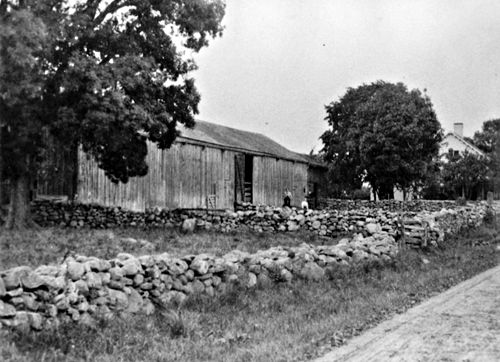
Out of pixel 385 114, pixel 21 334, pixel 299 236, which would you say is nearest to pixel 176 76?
pixel 299 236

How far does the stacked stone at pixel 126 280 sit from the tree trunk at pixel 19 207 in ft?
38.2

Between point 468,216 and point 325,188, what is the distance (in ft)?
87.4

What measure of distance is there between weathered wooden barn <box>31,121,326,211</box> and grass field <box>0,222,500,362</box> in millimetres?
7635

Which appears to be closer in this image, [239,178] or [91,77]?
[91,77]

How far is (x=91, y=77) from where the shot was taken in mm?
17484

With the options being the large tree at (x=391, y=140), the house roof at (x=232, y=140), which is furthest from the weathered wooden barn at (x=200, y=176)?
the large tree at (x=391, y=140)

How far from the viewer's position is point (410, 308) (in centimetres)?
948

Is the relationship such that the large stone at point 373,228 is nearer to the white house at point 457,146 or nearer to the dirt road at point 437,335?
Result: the dirt road at point 437,335

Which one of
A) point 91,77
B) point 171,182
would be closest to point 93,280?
point 91,77

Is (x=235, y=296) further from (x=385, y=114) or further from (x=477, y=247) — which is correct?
(x=385, y=114)

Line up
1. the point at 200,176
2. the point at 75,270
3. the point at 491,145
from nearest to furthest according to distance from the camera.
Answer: the point at 75,270 < the point at 200,176 < the point at 491,145

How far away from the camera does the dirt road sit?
6578mm

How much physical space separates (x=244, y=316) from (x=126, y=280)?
198 cm

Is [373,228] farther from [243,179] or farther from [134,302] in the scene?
[243,179]
